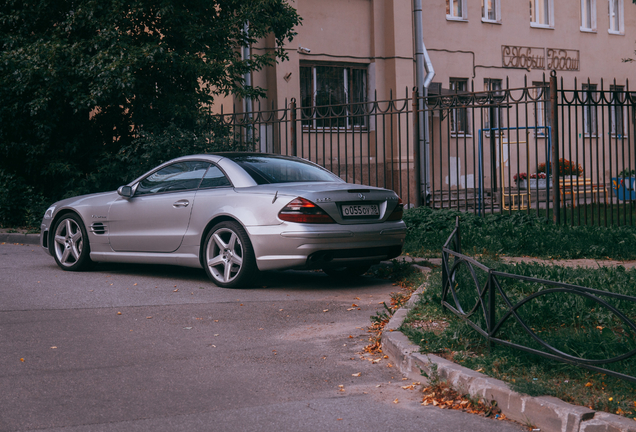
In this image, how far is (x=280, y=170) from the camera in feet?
28.2

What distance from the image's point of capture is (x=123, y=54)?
46.1 ft

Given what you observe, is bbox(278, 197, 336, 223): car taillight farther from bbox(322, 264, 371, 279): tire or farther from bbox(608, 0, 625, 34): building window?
bbox(608, 0, 625, 34): building window

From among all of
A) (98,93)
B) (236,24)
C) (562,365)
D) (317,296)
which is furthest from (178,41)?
(562,365)

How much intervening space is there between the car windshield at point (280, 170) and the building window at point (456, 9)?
50.1 feet

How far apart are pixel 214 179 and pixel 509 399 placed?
5.21m

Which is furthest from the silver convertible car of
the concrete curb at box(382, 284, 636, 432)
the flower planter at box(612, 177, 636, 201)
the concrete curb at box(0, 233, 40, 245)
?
the concrete curb at box(0, 233, 40, 245)

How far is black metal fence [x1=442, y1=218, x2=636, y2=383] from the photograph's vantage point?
397 cm

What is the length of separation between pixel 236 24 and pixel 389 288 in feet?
27.6

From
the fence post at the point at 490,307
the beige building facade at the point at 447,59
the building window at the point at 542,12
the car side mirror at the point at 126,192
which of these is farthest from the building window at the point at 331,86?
the fence post at the point at 490,307

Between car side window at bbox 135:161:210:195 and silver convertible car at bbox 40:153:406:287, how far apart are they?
0.05 ft

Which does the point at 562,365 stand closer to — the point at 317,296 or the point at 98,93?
the point at 317,296

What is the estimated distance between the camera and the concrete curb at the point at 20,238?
13711 mm

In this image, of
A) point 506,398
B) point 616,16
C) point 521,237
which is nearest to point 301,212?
point 521,237

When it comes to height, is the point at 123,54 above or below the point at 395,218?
above
